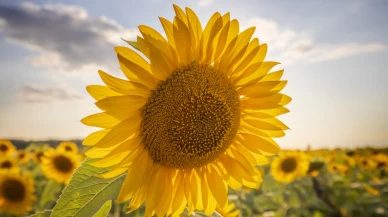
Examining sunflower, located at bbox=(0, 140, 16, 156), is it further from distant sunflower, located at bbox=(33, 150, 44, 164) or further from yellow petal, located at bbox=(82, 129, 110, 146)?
yellow petal, located at bbox=(82, 129, 110, 146)

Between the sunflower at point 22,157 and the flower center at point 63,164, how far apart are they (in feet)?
13.0

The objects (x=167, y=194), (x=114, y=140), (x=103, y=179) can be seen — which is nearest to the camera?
(x=114, y=140)

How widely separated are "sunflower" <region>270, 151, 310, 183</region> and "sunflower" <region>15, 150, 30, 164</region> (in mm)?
7349

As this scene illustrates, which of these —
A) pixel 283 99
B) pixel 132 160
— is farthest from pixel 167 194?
pixel 283 99

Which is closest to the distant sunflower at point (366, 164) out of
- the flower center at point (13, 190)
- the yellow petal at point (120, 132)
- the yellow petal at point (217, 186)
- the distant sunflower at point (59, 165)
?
the distant sunflower at point (59, 165)

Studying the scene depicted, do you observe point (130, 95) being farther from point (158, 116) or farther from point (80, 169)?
point (80, 169)

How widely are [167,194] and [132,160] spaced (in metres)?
0.36

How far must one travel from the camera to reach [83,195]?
72.3 inches

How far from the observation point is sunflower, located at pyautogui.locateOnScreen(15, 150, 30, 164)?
1081 cm

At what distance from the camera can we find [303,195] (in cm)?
922

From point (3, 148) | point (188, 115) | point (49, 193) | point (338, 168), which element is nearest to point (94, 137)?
point (188, 115)

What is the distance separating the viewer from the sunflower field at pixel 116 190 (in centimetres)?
185

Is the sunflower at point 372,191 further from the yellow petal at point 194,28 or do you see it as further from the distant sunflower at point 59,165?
the yellow petal at point 194,28

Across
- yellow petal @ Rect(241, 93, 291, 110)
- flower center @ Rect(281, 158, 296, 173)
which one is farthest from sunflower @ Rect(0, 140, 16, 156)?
yellow petal @ Rect(241, 93, 291, 110)
